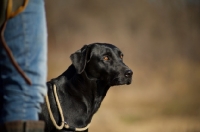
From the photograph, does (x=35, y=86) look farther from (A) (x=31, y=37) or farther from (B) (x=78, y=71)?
(B) (x=78, y=71)

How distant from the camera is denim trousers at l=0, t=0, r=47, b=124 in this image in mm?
1699

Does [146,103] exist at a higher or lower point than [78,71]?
lower

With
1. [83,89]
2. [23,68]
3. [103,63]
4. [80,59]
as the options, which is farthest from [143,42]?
[23,68]

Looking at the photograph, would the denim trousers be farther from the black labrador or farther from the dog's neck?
the dog's neck

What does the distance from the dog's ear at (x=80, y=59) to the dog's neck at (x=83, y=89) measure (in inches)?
1.6

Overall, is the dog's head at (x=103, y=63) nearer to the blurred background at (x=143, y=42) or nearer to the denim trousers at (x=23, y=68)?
the denim trousers at (x=23, y=68)

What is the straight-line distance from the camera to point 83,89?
132 inches

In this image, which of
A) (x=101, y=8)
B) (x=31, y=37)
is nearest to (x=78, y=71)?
(x=31, y=37)

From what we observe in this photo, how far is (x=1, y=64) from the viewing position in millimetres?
1727

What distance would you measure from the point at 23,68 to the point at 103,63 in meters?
1.89

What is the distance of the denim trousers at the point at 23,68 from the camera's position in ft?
5.57

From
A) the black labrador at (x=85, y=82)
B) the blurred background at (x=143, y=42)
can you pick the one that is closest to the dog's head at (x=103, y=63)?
the black labrador at (x=85, y=82)

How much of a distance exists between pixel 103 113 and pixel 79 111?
4018 millimetres

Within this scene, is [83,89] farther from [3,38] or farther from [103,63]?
[3,38]
